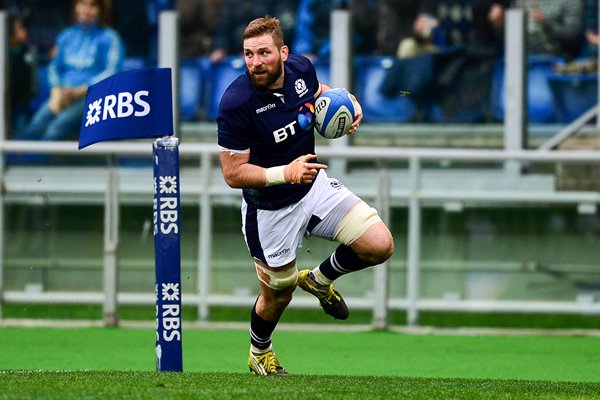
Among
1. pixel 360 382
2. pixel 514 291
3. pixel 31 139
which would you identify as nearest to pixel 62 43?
pixel 31 139

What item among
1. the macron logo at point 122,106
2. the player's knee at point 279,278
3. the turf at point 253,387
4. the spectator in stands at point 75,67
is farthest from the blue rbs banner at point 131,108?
the spectator in stands at point 75,67

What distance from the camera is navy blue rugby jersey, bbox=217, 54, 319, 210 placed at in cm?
870

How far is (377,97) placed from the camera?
51.9 ft

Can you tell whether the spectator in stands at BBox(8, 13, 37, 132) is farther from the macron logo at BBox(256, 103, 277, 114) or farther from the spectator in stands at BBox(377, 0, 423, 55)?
the macron logo at BBox(256, 103, 277, 114)

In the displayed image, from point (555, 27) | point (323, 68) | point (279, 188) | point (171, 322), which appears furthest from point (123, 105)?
point (555, 27)

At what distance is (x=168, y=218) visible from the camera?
28.0 feet

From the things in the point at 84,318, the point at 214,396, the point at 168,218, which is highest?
the point at 168,218

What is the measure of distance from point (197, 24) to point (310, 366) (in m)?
6.39

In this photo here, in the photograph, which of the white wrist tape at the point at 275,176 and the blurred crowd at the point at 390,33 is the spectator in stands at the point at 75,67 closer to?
the blurred crowd at the point at 390,33

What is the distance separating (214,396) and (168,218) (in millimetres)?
1725

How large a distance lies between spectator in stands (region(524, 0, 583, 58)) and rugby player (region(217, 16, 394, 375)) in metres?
6.94

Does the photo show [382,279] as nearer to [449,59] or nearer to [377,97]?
[377,97]

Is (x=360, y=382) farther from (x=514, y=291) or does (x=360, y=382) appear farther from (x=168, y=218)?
(x=514, y=291)

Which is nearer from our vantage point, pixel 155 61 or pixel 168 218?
pixel 168 218
